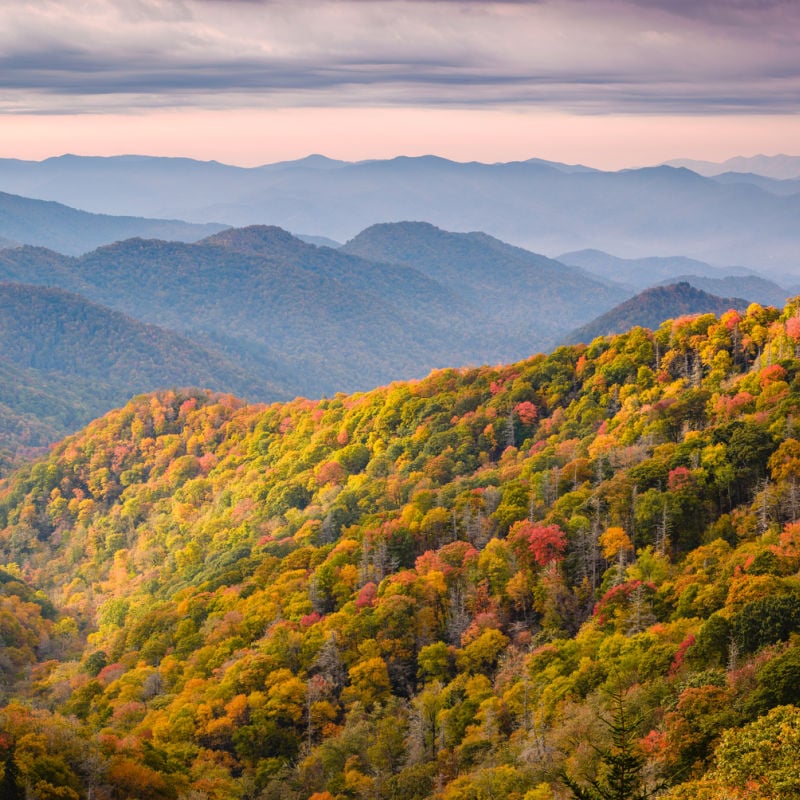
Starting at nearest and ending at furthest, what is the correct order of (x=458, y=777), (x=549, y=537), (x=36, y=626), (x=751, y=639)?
1. (x=751, y=639)
2. (x=458, y=777)
3. (x=549, y=537)
4. (x=36, y=626)

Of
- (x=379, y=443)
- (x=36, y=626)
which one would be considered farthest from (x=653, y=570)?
(x=36, y=626)

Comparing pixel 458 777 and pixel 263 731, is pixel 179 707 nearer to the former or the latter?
pixel 263 731

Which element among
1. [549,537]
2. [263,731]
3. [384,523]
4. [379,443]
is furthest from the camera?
[379,443]

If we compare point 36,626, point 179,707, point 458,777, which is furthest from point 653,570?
point 36,626

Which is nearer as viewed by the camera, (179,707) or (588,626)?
(588,626)

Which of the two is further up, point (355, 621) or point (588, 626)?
point (588, 626)

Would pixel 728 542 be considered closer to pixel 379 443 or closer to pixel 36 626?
pixel 379 443

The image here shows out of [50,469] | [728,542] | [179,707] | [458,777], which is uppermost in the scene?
[728,542]
